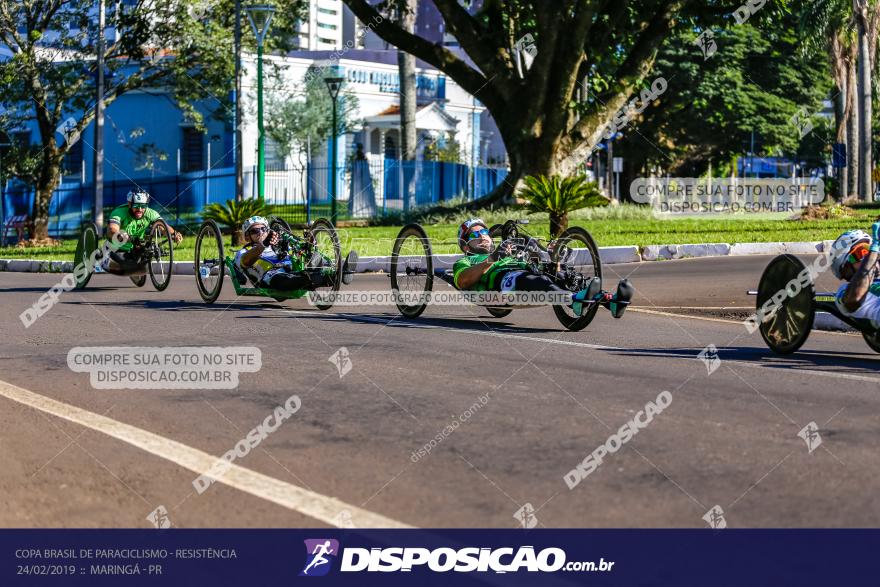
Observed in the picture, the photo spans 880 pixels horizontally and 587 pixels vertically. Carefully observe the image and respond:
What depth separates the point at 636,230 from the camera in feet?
87.2

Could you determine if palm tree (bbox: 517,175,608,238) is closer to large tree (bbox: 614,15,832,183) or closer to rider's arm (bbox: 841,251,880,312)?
rider's arm (bbox: 841,251,880,312)

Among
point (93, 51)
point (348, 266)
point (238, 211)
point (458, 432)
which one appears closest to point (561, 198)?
point (238, 211)

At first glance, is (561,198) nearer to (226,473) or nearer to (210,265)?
(210,265)

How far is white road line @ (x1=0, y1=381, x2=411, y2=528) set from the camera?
4883 millimetres

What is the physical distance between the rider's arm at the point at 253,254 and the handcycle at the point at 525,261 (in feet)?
5.27

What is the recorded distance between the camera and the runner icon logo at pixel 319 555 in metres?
4.33

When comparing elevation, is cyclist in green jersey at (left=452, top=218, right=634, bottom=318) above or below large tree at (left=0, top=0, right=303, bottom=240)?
below

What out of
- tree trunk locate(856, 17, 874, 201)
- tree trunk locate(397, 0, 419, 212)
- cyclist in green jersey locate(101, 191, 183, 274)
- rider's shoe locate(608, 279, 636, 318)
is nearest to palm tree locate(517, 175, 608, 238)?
cyclist in green jersey locate(101, 191, 183, 274)

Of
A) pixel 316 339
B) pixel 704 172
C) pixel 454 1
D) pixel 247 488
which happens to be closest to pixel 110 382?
pixel 316 339

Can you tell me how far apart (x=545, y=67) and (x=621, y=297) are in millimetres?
19560

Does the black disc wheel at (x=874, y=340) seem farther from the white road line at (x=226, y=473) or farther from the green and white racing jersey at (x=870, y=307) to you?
the white road line at (x=226, y=473)

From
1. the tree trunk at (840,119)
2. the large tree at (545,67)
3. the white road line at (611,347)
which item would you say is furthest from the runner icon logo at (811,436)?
the tree trunk at (840,119)

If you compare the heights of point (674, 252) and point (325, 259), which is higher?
point (325, 259)

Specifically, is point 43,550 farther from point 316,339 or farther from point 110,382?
point 316,339
